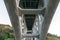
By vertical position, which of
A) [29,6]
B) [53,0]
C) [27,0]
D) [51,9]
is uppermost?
[53,0]

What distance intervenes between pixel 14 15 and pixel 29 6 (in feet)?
9.18

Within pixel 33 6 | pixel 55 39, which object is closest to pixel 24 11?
pixel 33 6

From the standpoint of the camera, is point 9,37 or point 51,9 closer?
point 51,9

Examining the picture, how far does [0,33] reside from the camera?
1257 centimetres

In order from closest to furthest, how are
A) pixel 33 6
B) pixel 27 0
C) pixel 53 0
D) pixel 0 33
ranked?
pixel 53 0
pixel 27 0
pixel 33 6
pixel 0 33

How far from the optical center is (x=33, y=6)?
4707 mm

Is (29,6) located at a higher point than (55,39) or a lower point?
higher

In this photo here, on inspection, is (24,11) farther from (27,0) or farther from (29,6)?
(29,6)

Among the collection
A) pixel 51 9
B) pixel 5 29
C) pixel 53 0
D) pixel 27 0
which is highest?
pixel 53 0

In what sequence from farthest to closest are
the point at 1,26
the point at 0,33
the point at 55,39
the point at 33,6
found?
the point at 1,26 → the point at 0,33 → the point at 55,39 → the point at 33,6

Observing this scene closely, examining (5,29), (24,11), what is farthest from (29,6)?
(5,29)

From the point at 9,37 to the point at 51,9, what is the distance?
10.00m

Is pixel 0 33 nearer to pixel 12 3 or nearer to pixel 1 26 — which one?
pixel 1 26

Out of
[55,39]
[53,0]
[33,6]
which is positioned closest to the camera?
[53,0]
